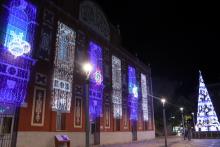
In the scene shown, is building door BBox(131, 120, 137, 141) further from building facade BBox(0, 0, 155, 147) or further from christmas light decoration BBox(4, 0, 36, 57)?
christmas light decoration BBox(4, 0, 36, 57)

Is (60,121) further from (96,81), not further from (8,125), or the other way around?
(96,81)

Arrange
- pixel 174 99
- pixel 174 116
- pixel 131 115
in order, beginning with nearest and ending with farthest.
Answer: pixel 131 115
pixel 174 116
pixel 174 99

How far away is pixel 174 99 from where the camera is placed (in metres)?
75.8

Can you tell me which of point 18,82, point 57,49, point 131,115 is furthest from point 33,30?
point 131,115

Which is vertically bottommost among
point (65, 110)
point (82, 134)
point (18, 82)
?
point (82, 134)

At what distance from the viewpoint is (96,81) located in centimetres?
3325

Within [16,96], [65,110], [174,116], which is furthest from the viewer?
[174,116]

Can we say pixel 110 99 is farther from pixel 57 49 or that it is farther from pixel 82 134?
pixel 57 49

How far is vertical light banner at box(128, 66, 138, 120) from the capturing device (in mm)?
42491

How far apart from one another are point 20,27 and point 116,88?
18546mm

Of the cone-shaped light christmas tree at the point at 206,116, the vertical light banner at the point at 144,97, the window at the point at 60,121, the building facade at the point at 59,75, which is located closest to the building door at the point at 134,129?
the building facade at the point at 59,75

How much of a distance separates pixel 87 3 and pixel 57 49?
906 centimetres

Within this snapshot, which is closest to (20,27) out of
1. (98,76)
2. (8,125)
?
(8,125)

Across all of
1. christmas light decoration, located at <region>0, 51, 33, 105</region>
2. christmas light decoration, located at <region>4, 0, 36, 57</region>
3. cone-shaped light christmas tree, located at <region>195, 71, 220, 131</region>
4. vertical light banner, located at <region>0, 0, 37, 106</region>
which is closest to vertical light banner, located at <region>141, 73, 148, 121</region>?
cone-shaped light christmas tree, located at <region>195, 71, 220, 131</region>
